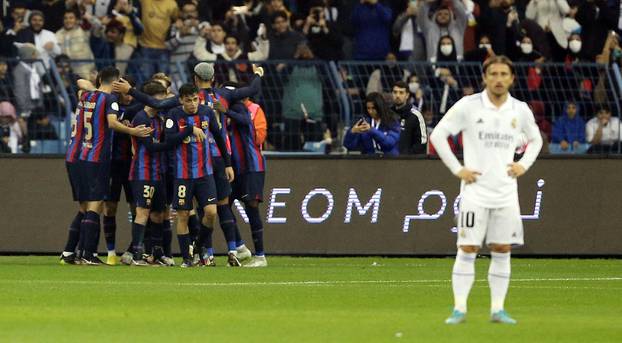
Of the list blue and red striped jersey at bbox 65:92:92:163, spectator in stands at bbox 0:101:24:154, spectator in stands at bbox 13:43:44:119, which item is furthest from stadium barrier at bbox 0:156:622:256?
blue and red striped jersey at bbox 65:92:92:163

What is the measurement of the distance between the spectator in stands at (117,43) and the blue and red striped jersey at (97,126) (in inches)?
260

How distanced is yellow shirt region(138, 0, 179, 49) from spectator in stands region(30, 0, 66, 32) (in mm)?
1359

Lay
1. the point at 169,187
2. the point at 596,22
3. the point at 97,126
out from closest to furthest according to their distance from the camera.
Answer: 1. the point at 97,126
2. the point at 169,187
3. the point at 596,22

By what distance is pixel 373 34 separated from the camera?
1057 inches

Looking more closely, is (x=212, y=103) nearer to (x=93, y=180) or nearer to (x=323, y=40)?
(x=93, y=180)

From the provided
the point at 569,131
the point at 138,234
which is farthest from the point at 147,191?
the point at 569,131

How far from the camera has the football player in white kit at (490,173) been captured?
12258 mm

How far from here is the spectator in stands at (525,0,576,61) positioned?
2752cm

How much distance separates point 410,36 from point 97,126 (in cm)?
851

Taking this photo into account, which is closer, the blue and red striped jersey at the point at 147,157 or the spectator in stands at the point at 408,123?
the blue and red striped jersey at the point at 147,157

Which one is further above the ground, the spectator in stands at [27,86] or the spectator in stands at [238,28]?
the spectator in stands at [238,28]

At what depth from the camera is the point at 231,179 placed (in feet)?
63.9

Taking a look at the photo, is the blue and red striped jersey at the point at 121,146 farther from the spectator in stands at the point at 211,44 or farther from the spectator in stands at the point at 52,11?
the spectator in stands at the point at 52,11

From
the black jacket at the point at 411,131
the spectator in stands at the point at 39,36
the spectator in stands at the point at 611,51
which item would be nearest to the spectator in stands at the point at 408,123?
the black jacket at the point at 411,131
